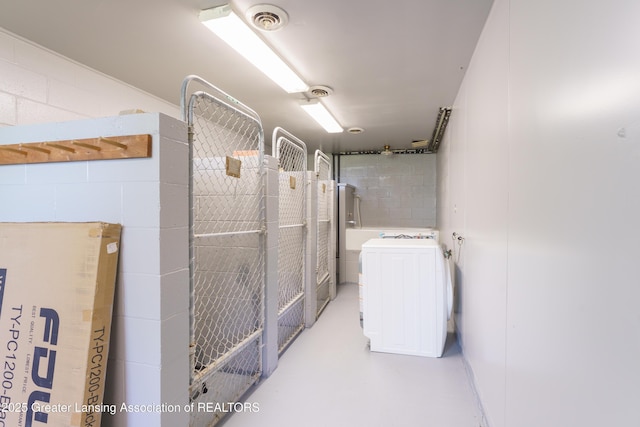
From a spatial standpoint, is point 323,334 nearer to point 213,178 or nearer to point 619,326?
point 213,178

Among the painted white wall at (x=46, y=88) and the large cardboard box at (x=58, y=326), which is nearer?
the large cardboard box at (x=58, y=326)

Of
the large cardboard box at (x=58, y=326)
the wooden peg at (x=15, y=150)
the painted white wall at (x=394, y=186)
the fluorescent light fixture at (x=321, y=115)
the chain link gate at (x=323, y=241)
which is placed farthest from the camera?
the painted white wall at (x=394, y=186)

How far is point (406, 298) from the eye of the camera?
2.68 metres

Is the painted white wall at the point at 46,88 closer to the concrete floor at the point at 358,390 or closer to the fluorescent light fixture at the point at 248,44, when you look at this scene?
the fluorescent light fixture at the point at 248,44

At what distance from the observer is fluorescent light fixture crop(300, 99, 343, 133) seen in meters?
3.17

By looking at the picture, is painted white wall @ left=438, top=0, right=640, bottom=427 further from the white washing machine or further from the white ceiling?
the white washing machine

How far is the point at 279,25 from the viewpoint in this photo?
6.00ft

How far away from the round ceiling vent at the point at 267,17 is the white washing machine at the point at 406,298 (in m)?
1.91

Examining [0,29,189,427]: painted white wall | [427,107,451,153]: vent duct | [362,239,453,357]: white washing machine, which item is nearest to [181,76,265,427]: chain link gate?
[0,29,189,427]: painted white wall

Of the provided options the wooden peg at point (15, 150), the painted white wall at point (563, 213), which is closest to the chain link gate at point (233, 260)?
the wooden peg at point (15, 150)

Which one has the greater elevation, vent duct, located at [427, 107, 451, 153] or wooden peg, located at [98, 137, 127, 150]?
vent duct, located at [427, 107, 451, 153]

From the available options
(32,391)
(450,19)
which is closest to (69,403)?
(32,391)

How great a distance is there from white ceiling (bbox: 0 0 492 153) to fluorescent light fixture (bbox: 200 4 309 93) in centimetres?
6

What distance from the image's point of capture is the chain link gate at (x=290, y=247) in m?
2.86
